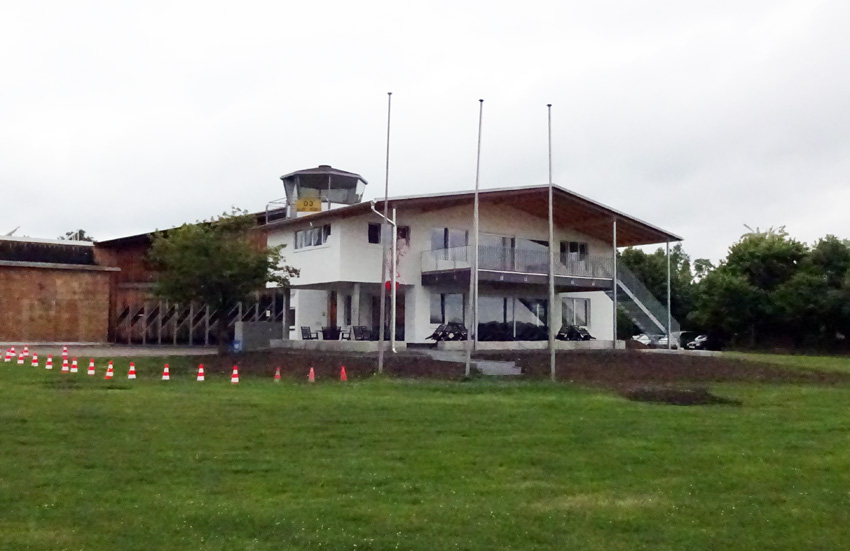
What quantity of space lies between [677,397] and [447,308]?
1867 centimetres

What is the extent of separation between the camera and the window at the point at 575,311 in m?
41.5

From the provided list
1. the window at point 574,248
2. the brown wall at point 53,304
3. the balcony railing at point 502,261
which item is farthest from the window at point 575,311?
the brown wall at point 53,304

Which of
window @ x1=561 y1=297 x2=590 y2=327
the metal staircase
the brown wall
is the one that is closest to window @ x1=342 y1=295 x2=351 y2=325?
window @ x1=561 y1=297 x2=590 y2=327

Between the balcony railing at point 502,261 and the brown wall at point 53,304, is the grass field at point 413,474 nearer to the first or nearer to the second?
the balcony railing at point 502,261

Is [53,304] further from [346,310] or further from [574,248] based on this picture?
[574,248]

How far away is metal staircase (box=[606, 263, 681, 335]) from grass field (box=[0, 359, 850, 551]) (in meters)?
21.7

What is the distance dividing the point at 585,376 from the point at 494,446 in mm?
11938

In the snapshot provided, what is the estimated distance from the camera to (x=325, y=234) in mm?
34156

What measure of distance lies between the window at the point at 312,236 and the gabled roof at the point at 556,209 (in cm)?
59

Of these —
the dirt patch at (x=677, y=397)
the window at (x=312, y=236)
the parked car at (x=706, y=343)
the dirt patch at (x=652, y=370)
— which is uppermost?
the window at (x=312, y=236)

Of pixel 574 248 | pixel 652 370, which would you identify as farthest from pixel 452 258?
pixel 652 370

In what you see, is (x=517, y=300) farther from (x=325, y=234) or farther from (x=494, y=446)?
(x=494, y=446)

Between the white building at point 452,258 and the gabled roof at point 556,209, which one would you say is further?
the white building at point 452,258

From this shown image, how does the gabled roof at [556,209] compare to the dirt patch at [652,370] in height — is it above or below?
above
